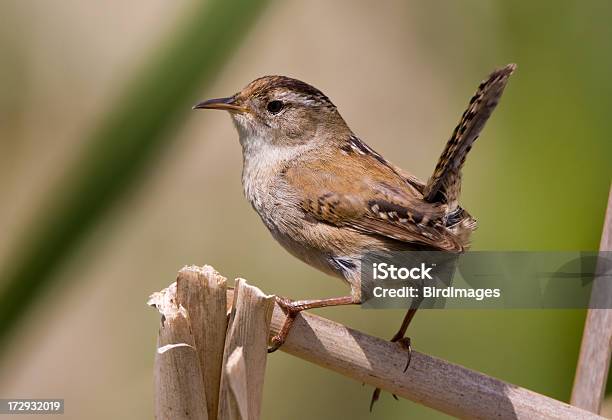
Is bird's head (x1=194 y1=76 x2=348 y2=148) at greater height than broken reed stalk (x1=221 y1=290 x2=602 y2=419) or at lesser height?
greater

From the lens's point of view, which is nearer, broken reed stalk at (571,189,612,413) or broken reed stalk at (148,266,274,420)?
broken reed stalk at (148,266,274,420)

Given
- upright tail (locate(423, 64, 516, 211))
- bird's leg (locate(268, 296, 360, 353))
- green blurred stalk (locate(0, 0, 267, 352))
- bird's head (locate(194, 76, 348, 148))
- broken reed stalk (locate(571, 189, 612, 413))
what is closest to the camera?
green blurred stalk (locate(0, 0, 267, 352))

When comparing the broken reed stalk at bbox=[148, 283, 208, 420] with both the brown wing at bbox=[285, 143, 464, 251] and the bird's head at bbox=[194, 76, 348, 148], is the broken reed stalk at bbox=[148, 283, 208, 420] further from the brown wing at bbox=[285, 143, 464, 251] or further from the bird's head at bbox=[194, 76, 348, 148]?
the bird's head at bbox=[194, 76, 348, 148]

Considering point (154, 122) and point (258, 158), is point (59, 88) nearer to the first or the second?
point (258, 158)

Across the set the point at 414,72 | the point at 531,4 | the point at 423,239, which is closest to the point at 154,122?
the point at 423,239

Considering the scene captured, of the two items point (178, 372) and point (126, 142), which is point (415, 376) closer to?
point (178, 372)

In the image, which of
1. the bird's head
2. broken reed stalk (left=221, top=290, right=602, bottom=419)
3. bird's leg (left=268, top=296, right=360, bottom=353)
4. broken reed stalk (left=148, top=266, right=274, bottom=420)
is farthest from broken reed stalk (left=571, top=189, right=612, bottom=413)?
the bird's head

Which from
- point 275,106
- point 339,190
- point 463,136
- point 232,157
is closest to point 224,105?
point 275,106
